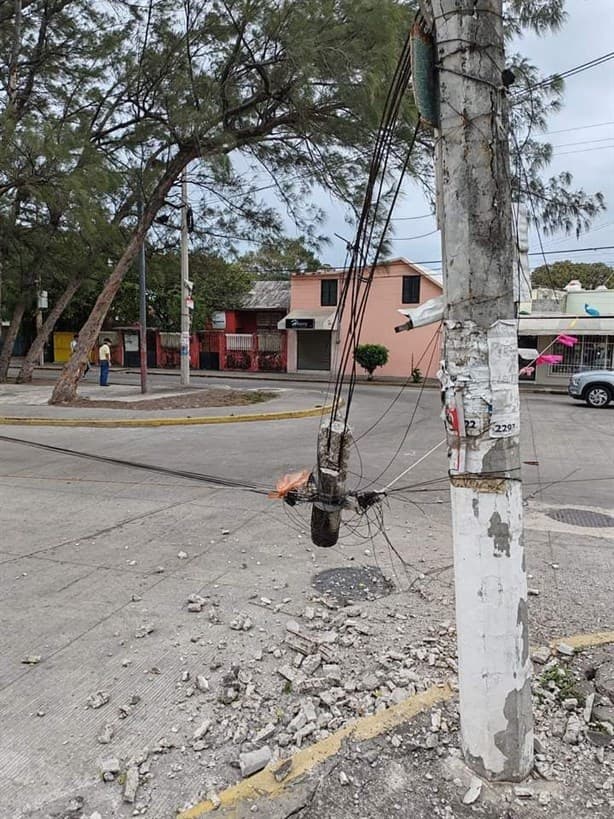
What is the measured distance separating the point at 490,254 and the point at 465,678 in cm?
166

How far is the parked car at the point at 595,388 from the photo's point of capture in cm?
1811

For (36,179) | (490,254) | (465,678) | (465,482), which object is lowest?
(465,678)

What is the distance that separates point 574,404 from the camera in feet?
64.1

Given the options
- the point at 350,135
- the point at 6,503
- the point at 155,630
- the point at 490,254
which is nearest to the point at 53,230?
the point at 350,135

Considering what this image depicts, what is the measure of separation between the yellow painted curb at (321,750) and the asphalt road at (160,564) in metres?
0.15

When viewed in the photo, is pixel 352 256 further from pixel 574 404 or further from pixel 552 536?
pixel 574 404

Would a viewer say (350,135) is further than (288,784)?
Yes

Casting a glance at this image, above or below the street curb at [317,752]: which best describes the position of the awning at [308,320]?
above

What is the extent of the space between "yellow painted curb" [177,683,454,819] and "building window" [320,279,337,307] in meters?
31.3

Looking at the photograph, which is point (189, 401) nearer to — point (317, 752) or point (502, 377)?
point (317, 752)

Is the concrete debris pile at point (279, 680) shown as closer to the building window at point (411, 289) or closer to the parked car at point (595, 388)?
the parked car at point (595, 388)

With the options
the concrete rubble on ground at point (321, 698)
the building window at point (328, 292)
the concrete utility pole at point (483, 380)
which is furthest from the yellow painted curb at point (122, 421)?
the building window at point (328, 292)

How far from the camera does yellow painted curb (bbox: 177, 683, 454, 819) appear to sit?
2.39 m

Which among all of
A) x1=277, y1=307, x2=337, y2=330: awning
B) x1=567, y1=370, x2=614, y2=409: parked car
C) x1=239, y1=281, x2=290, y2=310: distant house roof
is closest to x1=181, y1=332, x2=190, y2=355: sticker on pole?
x1=277, y1=307, x2=337, y2=330: awning
